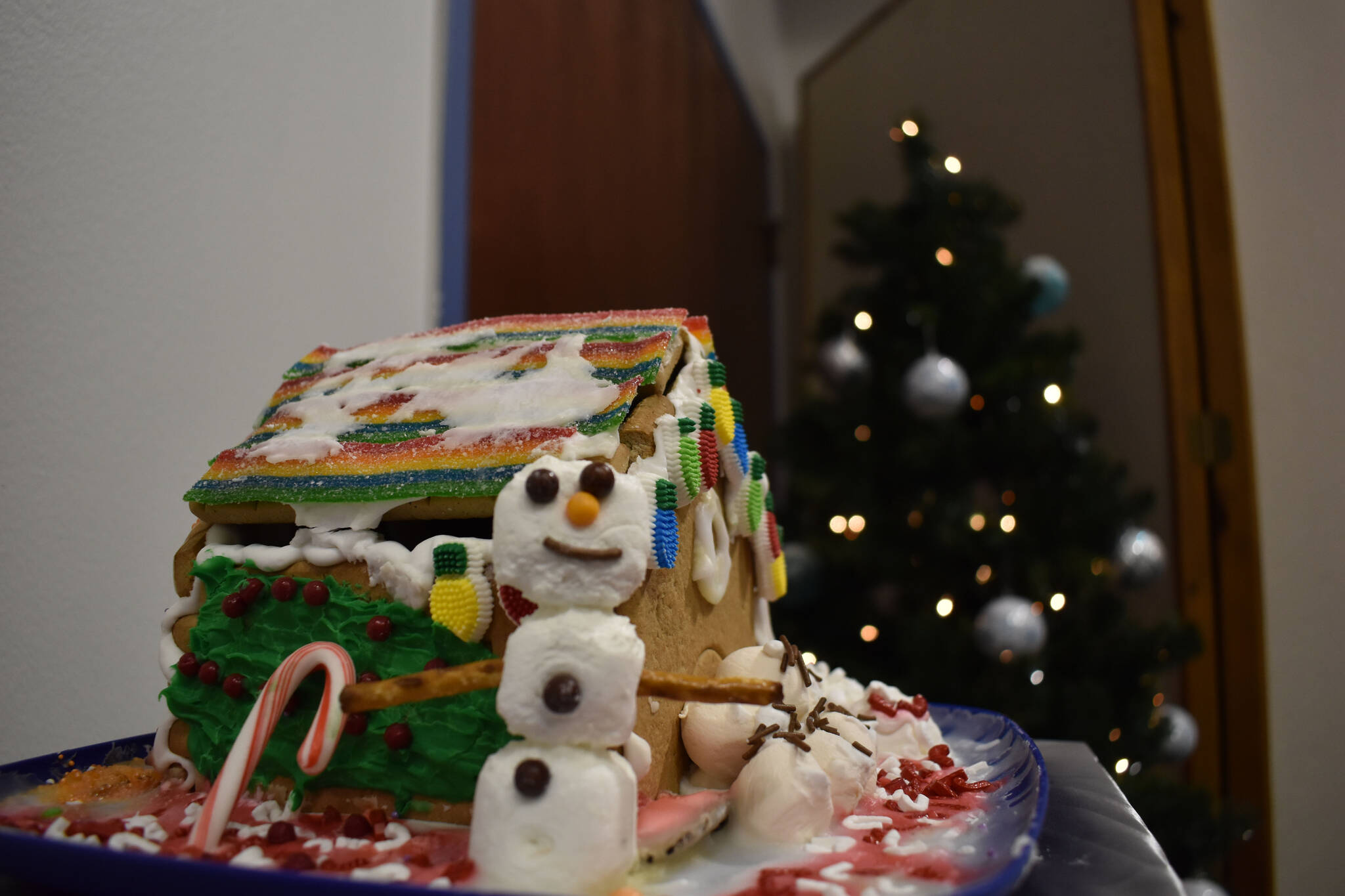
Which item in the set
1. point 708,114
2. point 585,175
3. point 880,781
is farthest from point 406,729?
point 708,114

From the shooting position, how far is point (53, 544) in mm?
880

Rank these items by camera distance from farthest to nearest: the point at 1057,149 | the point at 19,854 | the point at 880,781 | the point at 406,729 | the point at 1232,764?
the point at 1057,149 < the point at 1232,764 < the point at 880,781 < the point at 406,729 < the point at 19,854

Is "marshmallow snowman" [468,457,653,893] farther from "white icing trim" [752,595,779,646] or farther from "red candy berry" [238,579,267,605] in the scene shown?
"white icing trim" [752,595,779,646]

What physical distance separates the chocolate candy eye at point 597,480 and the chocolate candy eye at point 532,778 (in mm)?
181

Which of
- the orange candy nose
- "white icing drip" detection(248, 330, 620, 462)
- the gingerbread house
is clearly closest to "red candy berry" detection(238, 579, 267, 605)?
the gingerbread house

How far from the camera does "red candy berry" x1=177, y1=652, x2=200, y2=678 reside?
2.50 feet

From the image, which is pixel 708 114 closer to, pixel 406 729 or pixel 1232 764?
pixel 1232 764

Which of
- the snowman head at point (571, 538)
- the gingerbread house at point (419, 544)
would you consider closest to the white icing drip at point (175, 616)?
the gingerbread house at point (419, 544)

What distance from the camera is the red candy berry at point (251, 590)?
2.44 feet

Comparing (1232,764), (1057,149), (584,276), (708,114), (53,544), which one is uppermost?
(708,114)

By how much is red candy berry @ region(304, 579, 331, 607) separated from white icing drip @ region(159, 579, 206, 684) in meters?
0.13

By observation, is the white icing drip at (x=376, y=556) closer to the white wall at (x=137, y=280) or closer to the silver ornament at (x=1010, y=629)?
the white wall at (x=137, y=280)

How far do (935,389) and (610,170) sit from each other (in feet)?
3.07

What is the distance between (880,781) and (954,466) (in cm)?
132
